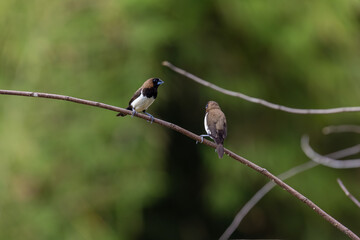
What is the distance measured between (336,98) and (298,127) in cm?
39

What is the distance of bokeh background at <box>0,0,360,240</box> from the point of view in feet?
12.7

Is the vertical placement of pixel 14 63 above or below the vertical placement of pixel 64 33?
below

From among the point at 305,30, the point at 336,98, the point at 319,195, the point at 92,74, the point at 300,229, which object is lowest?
the point at 300,229

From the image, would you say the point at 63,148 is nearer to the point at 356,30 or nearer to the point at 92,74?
the point at 92,74

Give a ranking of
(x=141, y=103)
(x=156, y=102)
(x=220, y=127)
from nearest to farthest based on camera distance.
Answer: (x=220, y=127) < (x=141, y=103) < (x=156, y=102)

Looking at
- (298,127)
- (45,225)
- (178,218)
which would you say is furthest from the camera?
(178,218)

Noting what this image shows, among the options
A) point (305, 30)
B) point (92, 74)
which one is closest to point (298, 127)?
point (305, 30)

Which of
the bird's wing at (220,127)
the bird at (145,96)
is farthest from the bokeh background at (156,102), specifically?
the bird's wing at (220,127)

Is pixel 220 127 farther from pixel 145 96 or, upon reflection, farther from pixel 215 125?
pixel 145 96

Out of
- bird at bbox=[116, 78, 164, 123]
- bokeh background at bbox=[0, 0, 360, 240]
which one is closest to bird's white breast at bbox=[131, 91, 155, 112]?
bird at bbox=[116, 78, 164, 123]

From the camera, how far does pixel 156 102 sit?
12.9ft

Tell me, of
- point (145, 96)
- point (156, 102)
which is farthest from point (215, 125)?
point (156, 102)

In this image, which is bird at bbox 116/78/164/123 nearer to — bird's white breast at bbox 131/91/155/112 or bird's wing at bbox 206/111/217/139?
bird's white breast at bbox 131/91/155/112

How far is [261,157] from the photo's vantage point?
13.6ft
